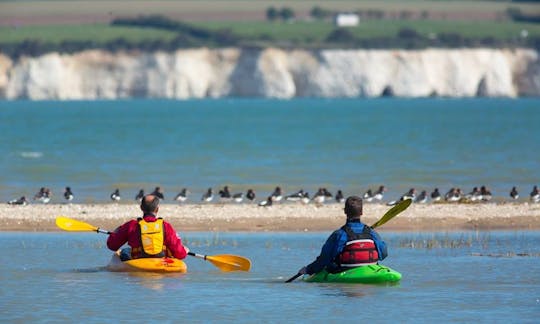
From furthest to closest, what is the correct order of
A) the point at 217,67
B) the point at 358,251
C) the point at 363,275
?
the point at 217,67, the point at 363,275, the point at 358,251

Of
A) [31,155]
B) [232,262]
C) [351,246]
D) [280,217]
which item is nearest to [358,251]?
[351,246]

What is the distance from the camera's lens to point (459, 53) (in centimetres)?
19712

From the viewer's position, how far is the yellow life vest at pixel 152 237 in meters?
20.3

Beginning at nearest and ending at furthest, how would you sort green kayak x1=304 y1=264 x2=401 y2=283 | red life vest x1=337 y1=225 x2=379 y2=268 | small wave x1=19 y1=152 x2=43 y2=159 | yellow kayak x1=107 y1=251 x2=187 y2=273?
red life vest x1=337 y1=225 x2=379 y2=268, green kayak x1=304 y1=264 x2=401 y2=283, yellow kayak x1=107 y1=251 x2=187 y2=273, small wave x1=19 y1=152 x2=43 y2=159

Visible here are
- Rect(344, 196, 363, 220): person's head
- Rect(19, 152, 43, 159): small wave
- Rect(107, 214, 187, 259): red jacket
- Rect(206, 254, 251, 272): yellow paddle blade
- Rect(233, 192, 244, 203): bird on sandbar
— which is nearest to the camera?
Rect(344, 196, 363, 220): person's head

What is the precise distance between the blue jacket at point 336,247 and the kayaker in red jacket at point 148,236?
6.76 ft

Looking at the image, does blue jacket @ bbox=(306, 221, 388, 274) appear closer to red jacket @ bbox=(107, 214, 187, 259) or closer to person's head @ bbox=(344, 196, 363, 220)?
person's head @ bbox=(344, 196, 363, 220)

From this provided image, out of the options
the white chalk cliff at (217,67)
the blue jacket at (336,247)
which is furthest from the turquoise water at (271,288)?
the white chalk cliff at (217,67)

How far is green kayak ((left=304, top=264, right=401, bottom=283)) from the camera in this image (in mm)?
19922

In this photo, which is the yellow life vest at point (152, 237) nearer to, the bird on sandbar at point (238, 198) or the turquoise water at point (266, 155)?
the bird on sandbar at point (238, 198)

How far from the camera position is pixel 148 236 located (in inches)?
811

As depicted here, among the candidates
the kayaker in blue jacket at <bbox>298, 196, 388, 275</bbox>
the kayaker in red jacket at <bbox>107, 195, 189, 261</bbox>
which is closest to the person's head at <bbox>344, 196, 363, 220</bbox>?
the kayaker in blue jacket at <bbox>298, 196, 388, 275</bbox>

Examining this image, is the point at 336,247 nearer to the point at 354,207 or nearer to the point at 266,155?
the point at 354,207

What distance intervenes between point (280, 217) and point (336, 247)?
11799 mm
